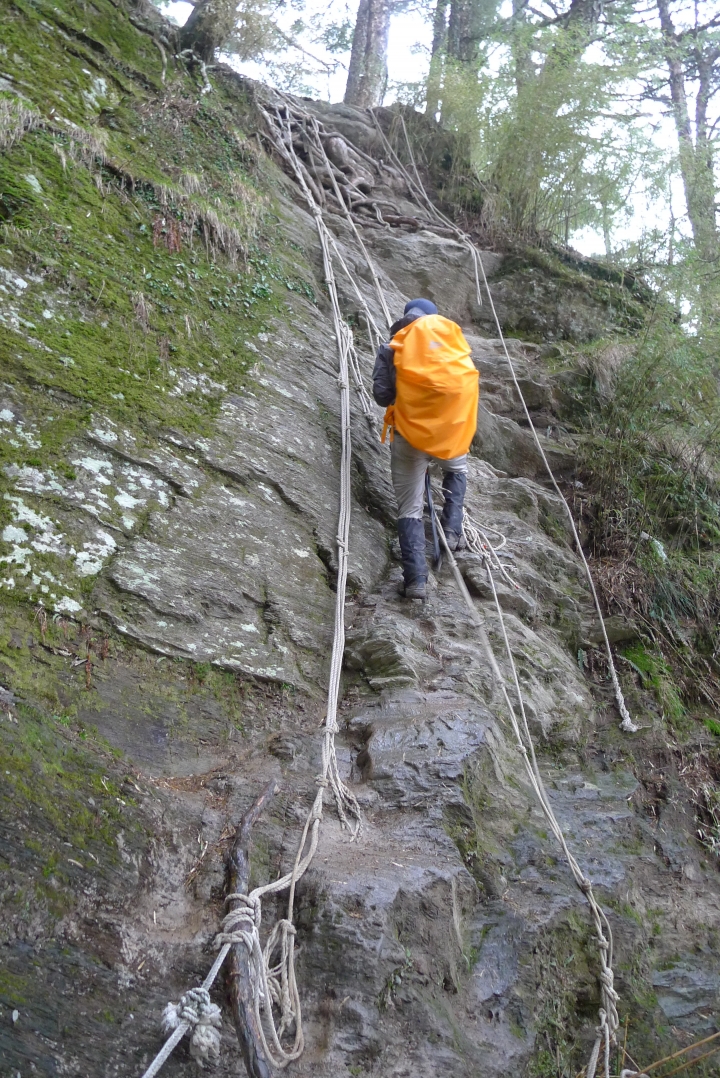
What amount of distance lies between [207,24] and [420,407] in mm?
4392

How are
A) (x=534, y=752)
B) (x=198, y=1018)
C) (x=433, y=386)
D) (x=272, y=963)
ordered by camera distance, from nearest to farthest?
1. (x=198, y=1018)
2. (x=272, y=963)
3. (x=534, y=752)
4. (x=433, y=386)

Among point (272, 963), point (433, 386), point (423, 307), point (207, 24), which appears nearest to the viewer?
point (272, 963)

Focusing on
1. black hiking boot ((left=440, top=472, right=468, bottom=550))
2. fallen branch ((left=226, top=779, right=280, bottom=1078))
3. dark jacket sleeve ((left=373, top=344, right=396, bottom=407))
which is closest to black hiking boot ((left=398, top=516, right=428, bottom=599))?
black hiking boot ((left=440, top=472, right=468, bottom=550))

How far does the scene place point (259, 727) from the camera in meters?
3.21

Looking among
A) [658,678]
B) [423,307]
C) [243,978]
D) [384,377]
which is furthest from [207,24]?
[243,978]

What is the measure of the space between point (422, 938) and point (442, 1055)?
323mm

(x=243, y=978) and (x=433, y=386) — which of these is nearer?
(x=243, y=978)

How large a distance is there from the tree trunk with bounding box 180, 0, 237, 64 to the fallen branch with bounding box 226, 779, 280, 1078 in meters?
6.31

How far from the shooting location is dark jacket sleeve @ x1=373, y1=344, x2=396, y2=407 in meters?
4.23

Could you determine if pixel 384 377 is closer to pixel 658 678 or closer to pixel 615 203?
pixel 658 678

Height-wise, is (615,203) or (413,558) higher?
(615,203)

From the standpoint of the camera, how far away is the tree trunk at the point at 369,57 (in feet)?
A: 33.0

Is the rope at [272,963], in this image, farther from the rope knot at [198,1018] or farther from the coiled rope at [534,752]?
the coiled rope at [534,752]

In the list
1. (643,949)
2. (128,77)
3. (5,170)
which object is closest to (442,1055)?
(643,949)
